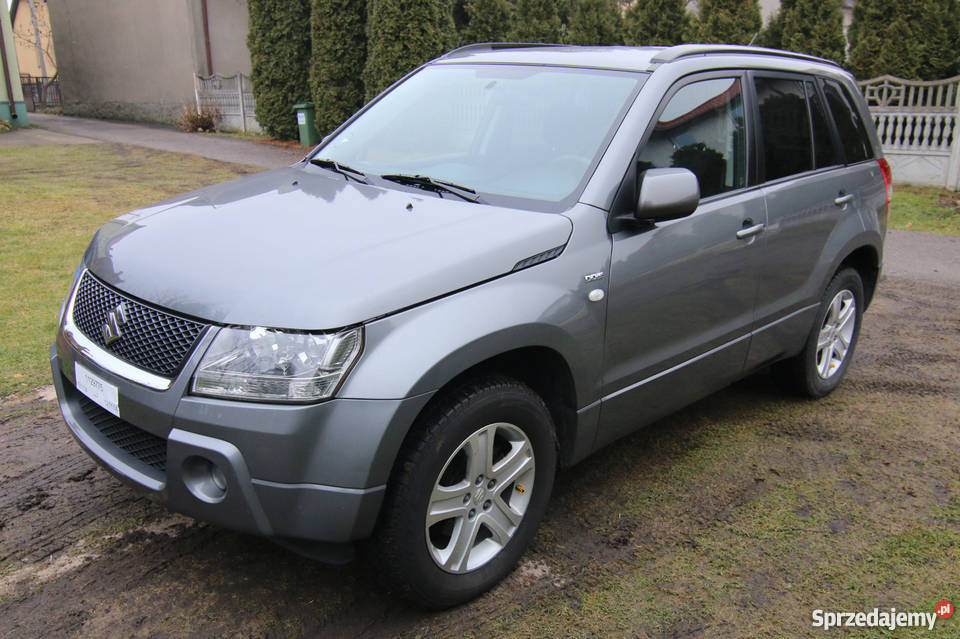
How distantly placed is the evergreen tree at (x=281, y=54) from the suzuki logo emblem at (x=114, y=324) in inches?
620

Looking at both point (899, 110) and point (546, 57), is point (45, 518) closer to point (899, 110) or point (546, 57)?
point (546, 57)

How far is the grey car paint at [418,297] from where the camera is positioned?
2422 millimetres

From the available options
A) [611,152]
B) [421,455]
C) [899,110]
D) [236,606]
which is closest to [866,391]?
[611,152]

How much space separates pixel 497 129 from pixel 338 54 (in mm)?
13609

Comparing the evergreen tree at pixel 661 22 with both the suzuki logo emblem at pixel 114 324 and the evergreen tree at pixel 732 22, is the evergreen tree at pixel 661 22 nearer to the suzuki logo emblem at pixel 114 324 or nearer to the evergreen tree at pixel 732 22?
the evergreen tree at pixel 732 22

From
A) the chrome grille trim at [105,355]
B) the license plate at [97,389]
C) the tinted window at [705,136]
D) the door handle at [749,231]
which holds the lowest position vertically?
the license plate at [97,389]

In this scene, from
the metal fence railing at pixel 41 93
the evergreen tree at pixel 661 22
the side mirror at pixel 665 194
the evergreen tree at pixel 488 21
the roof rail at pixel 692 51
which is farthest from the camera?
the metal fence railing at pixel 41 93

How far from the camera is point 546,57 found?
12.8 ft

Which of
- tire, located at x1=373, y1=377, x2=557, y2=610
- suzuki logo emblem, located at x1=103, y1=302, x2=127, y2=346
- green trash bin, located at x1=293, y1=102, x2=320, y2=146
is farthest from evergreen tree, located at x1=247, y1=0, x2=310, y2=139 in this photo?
tire, located at x1=373, y1=377, x2=557, y2=610

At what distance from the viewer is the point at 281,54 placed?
690 inches

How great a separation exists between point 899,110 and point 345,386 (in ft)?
41.9

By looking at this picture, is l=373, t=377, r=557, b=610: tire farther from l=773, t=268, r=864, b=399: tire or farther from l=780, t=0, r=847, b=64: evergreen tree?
l=780, t=0, r=847, b=64: evergreen tree

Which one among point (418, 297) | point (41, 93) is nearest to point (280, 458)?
point (418, 297)

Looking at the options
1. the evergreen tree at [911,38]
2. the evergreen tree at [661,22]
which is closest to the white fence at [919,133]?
the evergreen tree at [911,38]
